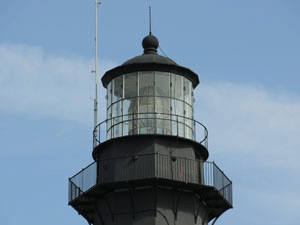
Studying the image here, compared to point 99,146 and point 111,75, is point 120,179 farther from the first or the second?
point 111,75

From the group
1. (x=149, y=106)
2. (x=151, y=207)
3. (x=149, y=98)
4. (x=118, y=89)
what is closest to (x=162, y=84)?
(x=149, y=98)

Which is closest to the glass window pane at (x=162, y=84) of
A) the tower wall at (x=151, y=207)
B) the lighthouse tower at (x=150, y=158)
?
the lighthouse tower at (x=150, y=158)

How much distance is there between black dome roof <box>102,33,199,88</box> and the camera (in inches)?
1363

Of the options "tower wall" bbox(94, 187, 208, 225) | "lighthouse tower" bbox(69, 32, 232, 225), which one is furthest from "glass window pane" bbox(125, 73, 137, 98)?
"tower wall" bbox(94, 187, 208, 225)

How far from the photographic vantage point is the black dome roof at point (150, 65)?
3462 cm

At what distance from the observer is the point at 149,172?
3253 cm

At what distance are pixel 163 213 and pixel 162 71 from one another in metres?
5.64

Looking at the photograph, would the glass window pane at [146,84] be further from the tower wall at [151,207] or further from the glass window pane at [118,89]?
the tower wall at [151,207]

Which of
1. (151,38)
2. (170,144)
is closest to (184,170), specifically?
(170,144)

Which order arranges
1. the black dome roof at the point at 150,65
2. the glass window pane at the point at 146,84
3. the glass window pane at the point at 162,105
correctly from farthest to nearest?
the black dome roof at the point at 150,65 < the glass window pane at the point at 146,84 < the glass window pane at the point at 162,105

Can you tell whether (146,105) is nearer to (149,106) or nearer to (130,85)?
(149,106)

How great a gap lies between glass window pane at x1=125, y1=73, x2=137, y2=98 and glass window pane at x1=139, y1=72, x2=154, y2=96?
233mm

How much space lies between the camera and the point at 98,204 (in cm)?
3428

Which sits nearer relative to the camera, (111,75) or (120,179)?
(120,179)
